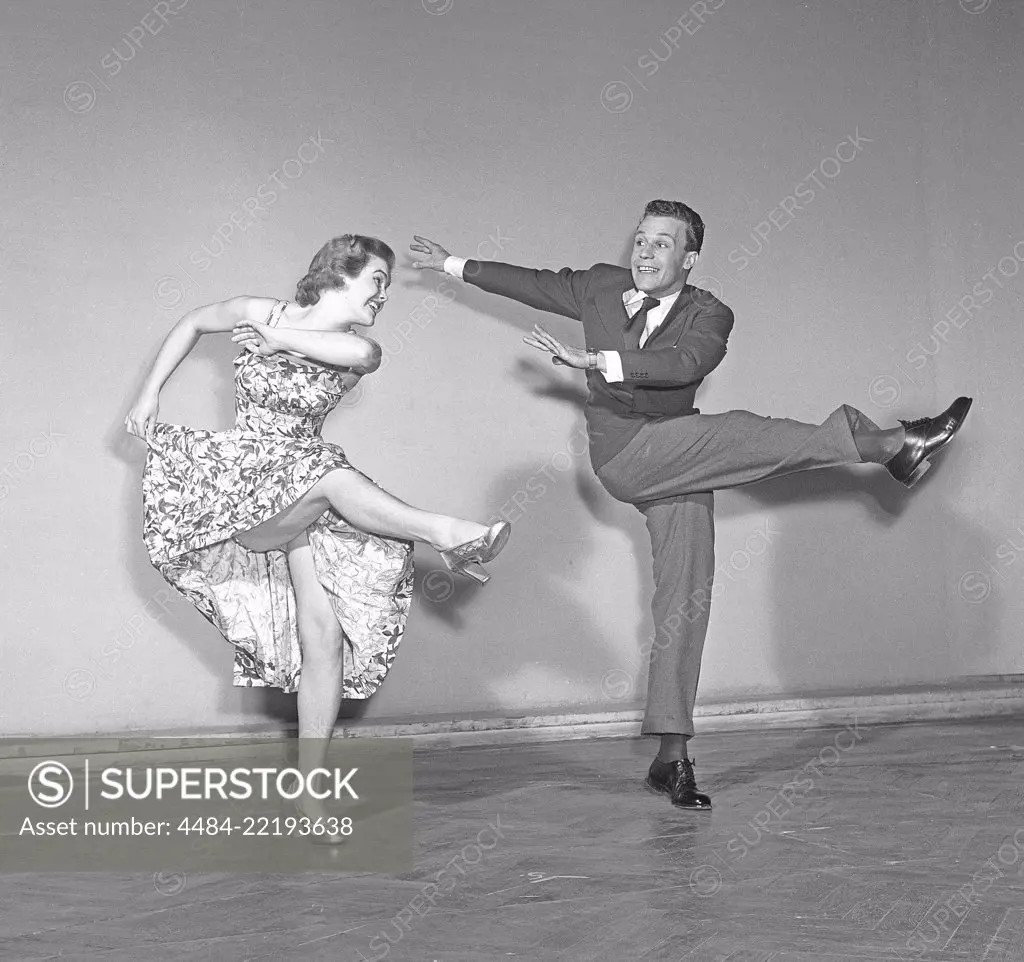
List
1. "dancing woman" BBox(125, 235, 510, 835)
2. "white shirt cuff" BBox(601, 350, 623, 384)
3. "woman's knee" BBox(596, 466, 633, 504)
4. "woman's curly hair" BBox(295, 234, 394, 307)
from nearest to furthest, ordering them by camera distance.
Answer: "dancing woman" BBox(125, 235, 510, 835) < "woman's curly hair" BBox(295, 234, 394, 307) < "white shirt cuff" BBox(601, 350, 623, 384) < "woman's knee" BBox(596, 466, 633, 504)

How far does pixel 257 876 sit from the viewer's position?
2.41 meters

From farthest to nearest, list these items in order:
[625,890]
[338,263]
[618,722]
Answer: [618,722]
[338,263]
[625,890]

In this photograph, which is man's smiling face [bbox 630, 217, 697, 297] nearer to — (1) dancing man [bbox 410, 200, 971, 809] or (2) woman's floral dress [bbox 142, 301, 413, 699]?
(1) dancing man [bbox 410, 200, 971, 809]

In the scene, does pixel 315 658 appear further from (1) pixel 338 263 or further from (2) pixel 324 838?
(1) pixel 338 263

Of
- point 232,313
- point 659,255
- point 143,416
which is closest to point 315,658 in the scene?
point 143,416

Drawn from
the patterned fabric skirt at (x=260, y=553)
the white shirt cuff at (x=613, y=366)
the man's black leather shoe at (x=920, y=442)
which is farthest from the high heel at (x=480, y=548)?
the man's black leather shoe at (x=920, y=442)

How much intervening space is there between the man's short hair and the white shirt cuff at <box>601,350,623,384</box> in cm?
50

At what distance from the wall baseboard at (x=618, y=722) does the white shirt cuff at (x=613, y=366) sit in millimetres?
1410

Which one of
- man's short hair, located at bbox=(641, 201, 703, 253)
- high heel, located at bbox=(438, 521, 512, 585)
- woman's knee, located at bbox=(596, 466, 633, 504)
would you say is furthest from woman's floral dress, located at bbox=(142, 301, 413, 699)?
man's short hair, located at bbox=(641, 201, 703, 253)

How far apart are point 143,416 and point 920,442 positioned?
6.93 ft

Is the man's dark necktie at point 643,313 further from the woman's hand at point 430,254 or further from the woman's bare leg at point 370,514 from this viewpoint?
the woman's bare leg at point 370,514

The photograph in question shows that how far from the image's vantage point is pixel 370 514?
9.05 feet

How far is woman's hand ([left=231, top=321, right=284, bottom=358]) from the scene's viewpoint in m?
2.92

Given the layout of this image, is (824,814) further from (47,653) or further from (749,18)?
(749,18)
